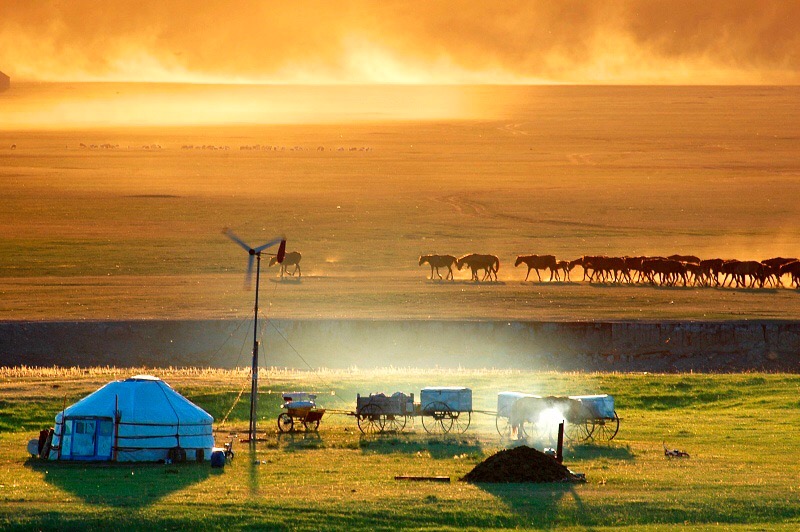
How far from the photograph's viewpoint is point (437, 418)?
29.9 m

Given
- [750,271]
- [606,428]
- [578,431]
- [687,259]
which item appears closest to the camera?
[578,431]

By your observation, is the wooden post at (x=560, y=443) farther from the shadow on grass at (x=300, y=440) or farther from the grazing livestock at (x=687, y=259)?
the grazing livestock at (x=687, y=259)

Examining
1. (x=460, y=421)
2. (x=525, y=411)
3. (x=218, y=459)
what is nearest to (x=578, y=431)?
(x=525, y=411)

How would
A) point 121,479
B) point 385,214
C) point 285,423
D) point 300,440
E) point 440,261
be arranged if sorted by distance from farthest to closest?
point 385,214, point 440,261, point 285,423, point 300,440, point 121,479

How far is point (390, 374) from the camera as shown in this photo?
3697 cm

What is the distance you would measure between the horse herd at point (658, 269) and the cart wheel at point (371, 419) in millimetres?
22619

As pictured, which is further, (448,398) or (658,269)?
(658,269)

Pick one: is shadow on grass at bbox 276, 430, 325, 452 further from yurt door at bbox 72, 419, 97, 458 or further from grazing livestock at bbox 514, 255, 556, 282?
grazing livestock at bbox 514, 255, 556, 282

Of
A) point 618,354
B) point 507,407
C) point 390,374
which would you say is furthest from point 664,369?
point 507,407

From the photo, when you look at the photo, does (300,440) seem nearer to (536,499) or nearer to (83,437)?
(83,437)

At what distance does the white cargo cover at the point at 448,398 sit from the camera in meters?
29.5

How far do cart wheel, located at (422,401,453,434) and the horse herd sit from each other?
2192 cm

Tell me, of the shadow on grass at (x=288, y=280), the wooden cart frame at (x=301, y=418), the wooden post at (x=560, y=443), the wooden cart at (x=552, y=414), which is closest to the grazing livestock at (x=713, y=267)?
the shadow on grass at (x=288, y=280)

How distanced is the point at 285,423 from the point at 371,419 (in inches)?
72.9
